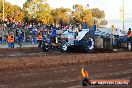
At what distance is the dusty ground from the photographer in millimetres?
11953

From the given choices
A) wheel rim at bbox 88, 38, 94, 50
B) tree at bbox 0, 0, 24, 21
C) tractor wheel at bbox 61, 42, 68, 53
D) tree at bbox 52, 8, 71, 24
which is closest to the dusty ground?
wheel rim at bbox 88, 38, 94, 50

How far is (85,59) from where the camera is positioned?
21.2 metres

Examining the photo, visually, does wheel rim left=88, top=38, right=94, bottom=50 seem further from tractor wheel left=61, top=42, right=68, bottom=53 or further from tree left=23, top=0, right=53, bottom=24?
tree left=23, top=0, right=53, bottom=24

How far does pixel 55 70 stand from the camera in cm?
1628

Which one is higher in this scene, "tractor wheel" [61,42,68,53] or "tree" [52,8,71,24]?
"tree" [52,8,71,24]

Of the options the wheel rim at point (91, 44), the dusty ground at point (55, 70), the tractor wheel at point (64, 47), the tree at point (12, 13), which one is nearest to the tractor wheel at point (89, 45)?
the wheel rim at point (91, 44)

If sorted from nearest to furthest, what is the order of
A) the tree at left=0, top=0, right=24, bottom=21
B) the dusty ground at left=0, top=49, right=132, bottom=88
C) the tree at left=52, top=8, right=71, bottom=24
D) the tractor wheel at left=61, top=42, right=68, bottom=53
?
the dusty ground at left=0, top=49, right=132, bottom=88 → the tractor wheel at left=61, top=42, right=68, bottom=53 → the tree at left=0, top=0, right=24, bottom=21 → the tree at left=52, top=8, right=71, bottom=24

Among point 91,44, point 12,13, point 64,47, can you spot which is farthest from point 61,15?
point 91,44

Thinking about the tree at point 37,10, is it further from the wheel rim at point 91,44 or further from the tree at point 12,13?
the wheel rim at point 91,44

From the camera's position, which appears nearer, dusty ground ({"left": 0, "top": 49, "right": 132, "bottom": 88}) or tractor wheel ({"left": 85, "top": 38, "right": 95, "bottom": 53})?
dusty ground ({"left": 0, "top": 49, "right": 132, "bottom": 88})

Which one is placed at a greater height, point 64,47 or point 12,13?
point 12,13

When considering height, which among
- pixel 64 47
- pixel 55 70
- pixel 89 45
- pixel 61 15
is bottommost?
pixel 55 70

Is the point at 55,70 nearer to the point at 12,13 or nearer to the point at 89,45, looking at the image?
the point at 89,45

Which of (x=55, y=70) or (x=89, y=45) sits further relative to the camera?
(x=89, y=45)
